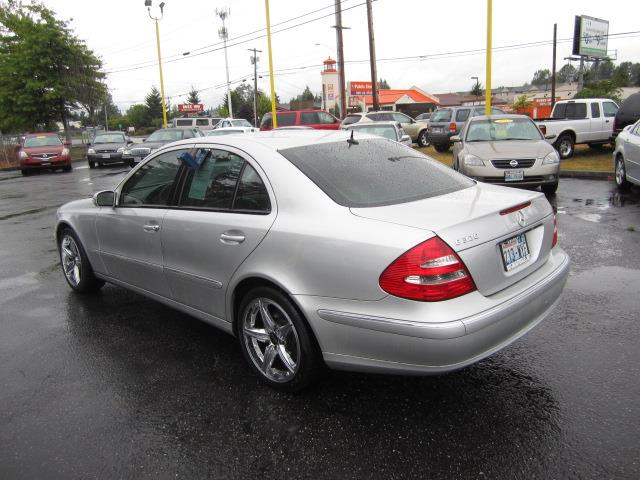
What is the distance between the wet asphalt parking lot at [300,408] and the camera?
2.59m

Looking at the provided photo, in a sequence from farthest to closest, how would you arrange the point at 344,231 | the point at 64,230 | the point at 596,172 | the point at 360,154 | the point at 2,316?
the point at 596,172
the point at 64,230
the point at 2,316
the point at 360,154
the point at 344,231

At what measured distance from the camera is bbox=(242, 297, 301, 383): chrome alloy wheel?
3.16 meters

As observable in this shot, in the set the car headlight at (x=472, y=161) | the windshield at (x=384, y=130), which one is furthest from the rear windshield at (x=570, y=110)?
the car headlight at (x=472, y=161)

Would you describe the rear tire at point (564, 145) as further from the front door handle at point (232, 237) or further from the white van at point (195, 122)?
the white van at point (195, 122)

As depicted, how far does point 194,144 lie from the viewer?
3.94 meters

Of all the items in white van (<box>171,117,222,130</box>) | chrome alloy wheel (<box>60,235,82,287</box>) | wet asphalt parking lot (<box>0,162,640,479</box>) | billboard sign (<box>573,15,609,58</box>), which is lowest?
wet asphalt parking lot (<box>0,162,640,479</box>)

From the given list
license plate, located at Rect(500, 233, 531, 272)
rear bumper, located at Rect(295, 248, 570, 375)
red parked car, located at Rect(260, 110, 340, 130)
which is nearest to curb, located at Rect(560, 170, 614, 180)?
red parked car, located at Rect(260, 110, 340, 130)

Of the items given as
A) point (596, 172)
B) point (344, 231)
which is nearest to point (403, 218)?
point (344, 231)

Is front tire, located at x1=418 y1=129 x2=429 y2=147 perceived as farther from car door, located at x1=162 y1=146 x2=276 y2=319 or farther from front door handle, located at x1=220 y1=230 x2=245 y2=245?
front door handle, located at x1=220 y1=230 x2=245 y2=245

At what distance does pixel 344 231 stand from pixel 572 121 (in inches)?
639

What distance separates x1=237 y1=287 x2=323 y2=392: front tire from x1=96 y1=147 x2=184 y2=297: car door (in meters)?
0.97

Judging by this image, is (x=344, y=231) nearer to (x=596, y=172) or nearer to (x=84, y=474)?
(x=84, y=474)

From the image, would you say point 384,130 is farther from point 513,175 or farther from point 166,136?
point 166,136

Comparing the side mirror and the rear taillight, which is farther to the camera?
the side mirror
